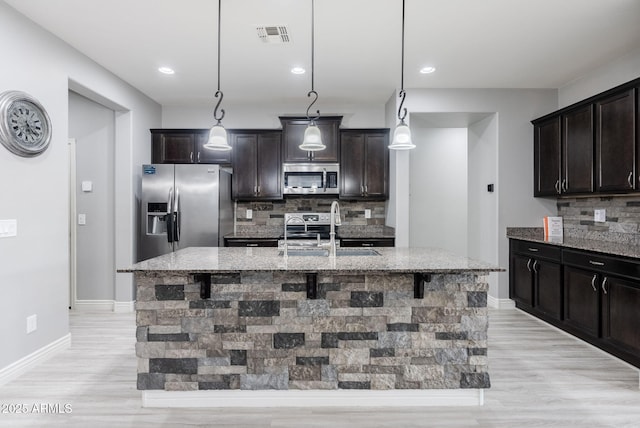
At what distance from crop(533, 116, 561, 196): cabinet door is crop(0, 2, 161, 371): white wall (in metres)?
4.90

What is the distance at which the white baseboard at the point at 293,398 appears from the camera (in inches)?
94.0

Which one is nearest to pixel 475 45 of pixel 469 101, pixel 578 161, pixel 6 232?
pixel 469 101

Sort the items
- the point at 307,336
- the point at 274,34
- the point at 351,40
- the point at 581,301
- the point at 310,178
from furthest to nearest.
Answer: the point at 310,178, the point at 581,301, the point at 351,40, the point at 274,34, the point at 307,336

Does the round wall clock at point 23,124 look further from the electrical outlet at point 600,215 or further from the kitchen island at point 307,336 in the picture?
the electrical outlet at point 600,215

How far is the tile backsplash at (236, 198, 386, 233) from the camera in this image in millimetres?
5305

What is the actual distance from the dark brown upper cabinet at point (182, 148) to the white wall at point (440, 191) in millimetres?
3113


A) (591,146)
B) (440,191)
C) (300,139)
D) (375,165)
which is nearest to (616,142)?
(591,146)

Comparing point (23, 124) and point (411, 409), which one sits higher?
point (23, 124)

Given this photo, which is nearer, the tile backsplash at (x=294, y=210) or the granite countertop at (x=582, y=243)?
the granite countertop at (x=582, y=243)

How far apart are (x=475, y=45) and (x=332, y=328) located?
278 cm

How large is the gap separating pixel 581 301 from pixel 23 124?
4.85 meters

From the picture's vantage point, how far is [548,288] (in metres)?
3.93

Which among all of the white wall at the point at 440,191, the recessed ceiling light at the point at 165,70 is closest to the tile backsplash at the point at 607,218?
the white wall at the point at 440,191

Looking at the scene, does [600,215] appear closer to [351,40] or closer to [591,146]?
[591,146]
